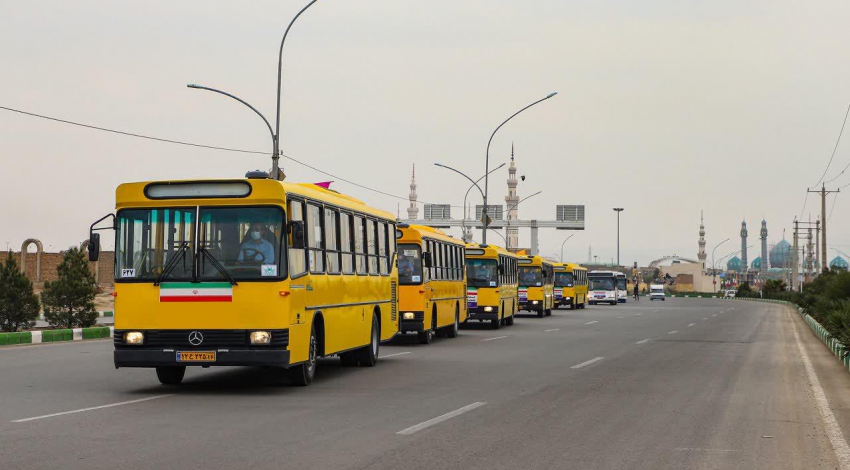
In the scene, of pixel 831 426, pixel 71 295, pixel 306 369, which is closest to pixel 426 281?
pixel 71 295

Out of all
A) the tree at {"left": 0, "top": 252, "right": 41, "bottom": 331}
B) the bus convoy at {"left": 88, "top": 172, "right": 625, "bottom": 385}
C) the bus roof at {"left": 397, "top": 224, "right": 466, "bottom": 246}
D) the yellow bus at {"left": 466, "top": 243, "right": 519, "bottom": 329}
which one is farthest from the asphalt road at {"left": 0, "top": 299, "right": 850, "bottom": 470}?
the yellow bus at {"left": 466, "top": 243, "right": 519, "bottom": 329}

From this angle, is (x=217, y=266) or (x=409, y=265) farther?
(x=409, y=265)

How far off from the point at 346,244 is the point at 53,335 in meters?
12.5

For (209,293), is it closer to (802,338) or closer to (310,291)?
(310,291)

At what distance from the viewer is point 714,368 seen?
19.5m

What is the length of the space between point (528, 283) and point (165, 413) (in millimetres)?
39979

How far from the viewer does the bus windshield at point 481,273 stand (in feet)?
116

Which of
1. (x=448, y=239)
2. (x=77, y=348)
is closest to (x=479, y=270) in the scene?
(x=448, y=239)

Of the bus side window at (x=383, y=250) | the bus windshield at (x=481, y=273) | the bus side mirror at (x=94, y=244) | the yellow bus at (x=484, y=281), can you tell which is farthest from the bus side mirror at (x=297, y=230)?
the bus windshield at (x=481, y=273)

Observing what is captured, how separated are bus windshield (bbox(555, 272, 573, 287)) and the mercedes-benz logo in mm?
53960

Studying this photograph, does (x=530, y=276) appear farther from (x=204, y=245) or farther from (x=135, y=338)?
(x=135, y=338)

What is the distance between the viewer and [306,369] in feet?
48.5

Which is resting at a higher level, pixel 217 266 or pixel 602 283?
pixel 217 266

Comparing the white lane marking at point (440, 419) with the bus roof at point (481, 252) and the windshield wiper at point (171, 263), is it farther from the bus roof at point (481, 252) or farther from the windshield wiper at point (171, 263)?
the bus roof at point (481, 252)
